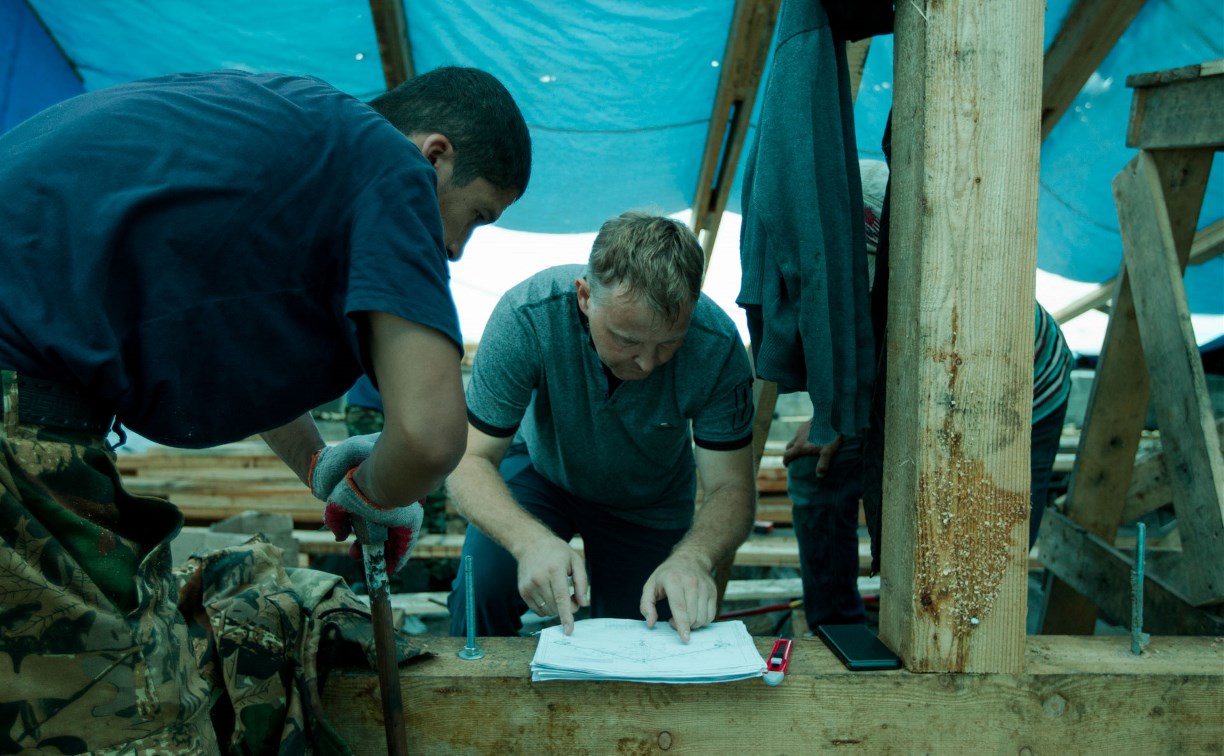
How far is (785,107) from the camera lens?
1.59 m

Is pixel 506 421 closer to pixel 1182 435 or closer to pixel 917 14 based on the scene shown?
pixel 917 14

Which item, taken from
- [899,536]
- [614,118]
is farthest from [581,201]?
[899,536]

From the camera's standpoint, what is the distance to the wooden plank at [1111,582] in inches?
88.0

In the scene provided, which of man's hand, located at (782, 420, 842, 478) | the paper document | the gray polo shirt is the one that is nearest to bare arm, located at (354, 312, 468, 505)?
the paper document

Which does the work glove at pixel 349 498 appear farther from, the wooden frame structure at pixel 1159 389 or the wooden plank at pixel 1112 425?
the wooden plank at pixel 1112 425

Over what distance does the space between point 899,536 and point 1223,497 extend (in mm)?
1036

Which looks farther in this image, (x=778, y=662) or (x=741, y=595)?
(x=741, y=595)

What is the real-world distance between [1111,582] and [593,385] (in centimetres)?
159

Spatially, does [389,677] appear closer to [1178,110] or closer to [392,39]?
[1178,110]

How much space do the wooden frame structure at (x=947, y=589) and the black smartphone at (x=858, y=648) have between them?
23 mm

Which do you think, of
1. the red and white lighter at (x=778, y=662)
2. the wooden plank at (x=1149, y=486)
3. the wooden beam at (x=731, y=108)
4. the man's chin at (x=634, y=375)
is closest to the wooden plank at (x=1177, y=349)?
the wooden plank at (x=1149, y=486)

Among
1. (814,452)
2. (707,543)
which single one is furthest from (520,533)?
(814,452)

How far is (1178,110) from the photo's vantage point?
7.36ft

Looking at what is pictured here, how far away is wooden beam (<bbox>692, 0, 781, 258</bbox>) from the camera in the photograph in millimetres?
4434
